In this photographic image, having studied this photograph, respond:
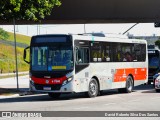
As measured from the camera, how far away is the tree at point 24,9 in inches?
1085

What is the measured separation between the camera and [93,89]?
24.5m

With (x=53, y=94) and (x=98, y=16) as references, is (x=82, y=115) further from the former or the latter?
(x=98, y=16)

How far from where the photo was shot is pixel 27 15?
28422 mm

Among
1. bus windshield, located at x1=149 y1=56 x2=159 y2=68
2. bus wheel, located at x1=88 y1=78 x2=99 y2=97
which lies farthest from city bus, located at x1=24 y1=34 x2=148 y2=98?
bus windshield, located at x1=149 y1=56 x2=159 y2=68

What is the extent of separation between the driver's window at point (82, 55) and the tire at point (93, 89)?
1151 mm

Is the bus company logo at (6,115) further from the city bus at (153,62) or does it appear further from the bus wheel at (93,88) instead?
the city bus at (153,62)

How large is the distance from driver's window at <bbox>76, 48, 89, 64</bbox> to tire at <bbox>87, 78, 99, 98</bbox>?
115 cm

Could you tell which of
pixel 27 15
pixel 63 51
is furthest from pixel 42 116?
pixel 27 15

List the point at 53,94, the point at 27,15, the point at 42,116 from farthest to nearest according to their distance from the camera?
the point at 27,15
the point at 53,94
the point at 42,116

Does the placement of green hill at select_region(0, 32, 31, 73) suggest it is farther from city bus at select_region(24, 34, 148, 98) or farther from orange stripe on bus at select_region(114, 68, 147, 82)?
city bus at select_region(24, 34, 148, 98)

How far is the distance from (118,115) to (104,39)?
414 inches

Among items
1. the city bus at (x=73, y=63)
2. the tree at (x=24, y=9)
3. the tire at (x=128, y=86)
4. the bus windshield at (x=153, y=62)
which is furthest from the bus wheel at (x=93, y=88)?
the bus windshield at (x=153, y=62)

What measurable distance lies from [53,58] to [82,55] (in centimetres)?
145

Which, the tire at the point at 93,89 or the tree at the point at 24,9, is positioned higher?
the tree at the point at 24,9
